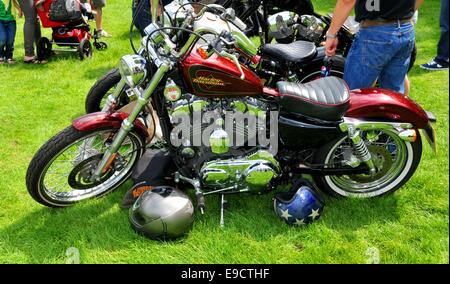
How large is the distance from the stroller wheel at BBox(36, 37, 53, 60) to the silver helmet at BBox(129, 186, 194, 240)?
4.67m

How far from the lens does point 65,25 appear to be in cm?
661

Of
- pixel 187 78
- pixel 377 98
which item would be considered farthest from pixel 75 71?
pixel 377 98

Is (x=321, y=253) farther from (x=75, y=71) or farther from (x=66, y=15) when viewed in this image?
(x=66, y=15)

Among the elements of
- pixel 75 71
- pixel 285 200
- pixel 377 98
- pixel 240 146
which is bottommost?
pixel 75 71

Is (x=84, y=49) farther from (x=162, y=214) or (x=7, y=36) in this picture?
(x=162, y=214)

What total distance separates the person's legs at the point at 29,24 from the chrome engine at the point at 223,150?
478cm

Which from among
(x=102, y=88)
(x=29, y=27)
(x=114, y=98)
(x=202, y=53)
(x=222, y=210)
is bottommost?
(x=29, y=27)

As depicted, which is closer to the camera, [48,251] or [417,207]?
[48,251]

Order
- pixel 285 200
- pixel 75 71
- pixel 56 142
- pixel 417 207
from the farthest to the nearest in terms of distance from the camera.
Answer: pixel 75 71 → pixel 417 207 → pixel 285 200 → pixel 56 142

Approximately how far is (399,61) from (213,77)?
5.09ft

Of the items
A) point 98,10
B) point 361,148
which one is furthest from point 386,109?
point 98,10

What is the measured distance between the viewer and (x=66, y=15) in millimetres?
6352

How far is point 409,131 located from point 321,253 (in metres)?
1.06
